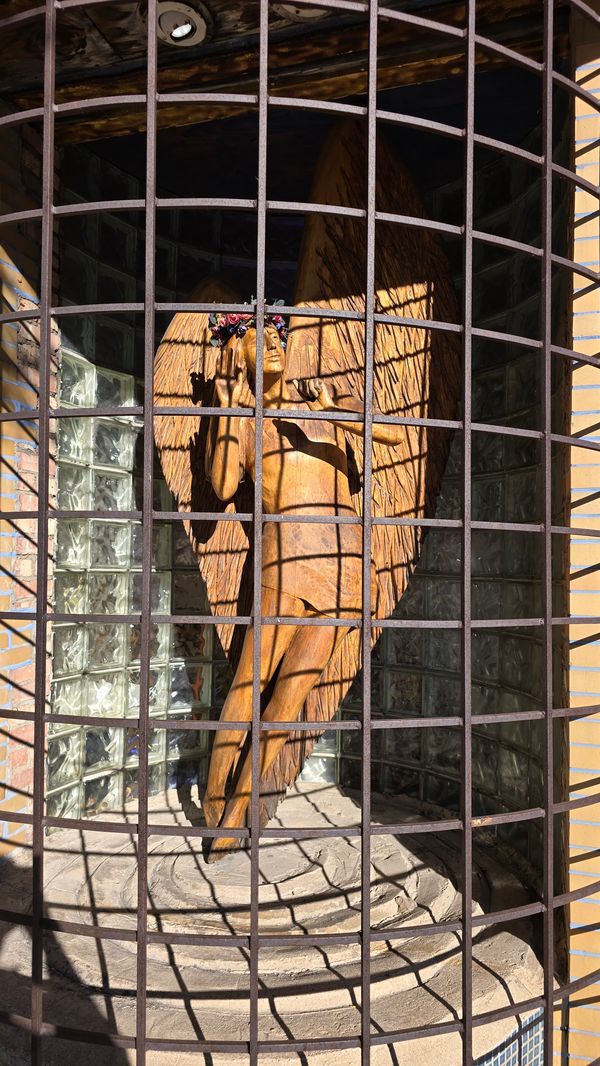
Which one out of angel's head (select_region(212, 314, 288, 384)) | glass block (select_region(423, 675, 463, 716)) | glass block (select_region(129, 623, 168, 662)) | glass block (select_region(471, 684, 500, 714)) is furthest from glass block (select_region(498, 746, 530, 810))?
angel's head (select_region(212, 314, 288, 384))

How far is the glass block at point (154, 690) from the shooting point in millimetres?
4859

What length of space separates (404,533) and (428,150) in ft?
7.86

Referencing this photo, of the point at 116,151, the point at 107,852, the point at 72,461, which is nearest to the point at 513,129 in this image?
the point at 116,151

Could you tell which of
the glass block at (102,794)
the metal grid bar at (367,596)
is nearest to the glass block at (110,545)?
the glass block at (102,794)

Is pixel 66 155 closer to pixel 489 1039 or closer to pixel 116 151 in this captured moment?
pixel 116 151

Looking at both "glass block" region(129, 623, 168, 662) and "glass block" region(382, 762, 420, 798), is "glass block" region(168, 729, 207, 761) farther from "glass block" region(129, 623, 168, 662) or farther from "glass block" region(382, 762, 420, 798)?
"glass block" region(382, 762, 420, 798)

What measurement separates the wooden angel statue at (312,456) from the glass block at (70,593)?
86cm

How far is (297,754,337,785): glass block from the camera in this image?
5223mm

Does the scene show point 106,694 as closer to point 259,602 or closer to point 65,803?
point 65,803

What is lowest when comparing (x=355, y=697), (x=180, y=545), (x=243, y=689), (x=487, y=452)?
(x=355, y=697)

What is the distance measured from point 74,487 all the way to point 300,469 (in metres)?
1.62

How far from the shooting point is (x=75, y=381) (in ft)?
14.9

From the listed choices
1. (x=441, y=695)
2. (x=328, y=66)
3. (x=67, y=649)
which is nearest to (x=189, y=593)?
(x=67, y=649)

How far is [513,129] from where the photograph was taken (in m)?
4.33
